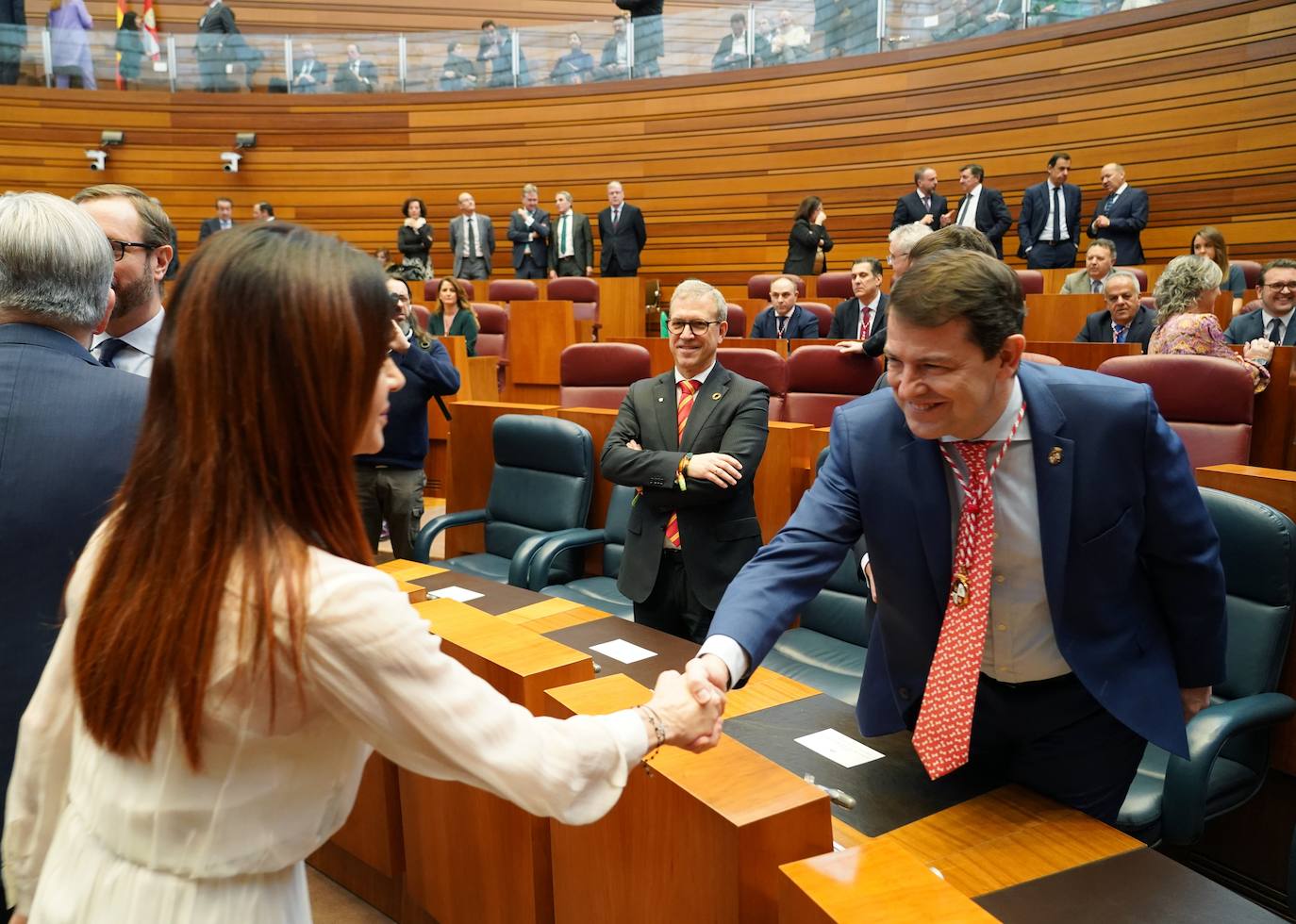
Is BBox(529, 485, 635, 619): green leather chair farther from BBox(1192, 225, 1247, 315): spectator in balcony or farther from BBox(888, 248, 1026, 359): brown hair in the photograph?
BBox(1192, 225, 1247, 315): spectator in balcony

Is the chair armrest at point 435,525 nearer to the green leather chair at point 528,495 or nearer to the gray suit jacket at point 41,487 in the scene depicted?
the green leather chair at point 528,495

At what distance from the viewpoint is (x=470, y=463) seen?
3.88 m

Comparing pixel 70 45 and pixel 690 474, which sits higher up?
pixel 70 45

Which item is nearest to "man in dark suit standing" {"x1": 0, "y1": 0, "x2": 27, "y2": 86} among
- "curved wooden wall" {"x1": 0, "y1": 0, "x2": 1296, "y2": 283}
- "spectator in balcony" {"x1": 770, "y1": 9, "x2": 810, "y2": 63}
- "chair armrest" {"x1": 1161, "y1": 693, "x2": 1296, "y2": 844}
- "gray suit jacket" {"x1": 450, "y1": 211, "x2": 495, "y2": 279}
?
"curved wooden wall" {"x1": 0, "y1": 0, "x2": 1296, "y2": 283}

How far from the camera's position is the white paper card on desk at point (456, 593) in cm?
233

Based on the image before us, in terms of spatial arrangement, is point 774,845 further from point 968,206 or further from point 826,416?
point 968,206

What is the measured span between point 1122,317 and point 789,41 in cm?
532

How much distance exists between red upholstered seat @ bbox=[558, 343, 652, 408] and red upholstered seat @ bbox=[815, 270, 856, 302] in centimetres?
322

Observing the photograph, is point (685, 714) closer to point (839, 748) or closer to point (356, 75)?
point (839, 748)

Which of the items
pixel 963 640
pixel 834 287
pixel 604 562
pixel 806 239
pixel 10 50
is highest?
pixel 10 50

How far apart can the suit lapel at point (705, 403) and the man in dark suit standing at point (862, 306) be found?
2.32 meters

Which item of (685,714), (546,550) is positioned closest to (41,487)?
(685,714)

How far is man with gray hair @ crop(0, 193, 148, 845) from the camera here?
46.9 inches

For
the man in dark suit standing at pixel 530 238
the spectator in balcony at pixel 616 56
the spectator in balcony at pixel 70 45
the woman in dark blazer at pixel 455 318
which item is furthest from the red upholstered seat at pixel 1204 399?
the spectator in balcony at pixel 70 45
